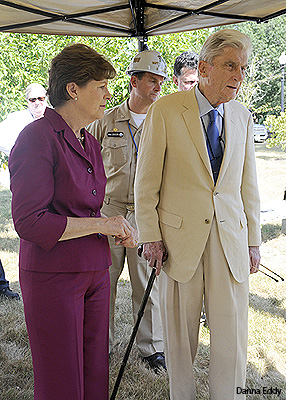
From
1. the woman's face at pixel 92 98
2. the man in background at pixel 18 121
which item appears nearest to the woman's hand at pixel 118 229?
the woman's face at pixel 92 98

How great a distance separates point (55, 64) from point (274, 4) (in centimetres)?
229

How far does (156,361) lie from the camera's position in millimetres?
3090

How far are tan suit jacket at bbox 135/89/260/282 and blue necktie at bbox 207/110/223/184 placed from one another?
47 millimetres

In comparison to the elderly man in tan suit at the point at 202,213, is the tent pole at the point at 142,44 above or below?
above

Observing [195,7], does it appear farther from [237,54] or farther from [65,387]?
[65,387]

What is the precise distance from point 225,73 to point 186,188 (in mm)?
564

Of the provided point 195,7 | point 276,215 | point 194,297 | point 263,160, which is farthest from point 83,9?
point 263,160

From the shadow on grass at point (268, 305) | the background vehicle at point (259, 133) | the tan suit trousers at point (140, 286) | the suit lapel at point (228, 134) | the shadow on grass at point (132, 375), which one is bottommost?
the background vehicle at point (259, 133)

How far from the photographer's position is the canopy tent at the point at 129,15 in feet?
11.3

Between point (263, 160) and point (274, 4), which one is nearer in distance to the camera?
point (274, 4)

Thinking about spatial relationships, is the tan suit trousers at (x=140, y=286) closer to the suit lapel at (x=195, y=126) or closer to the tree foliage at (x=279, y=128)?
the suit lapel at (x=195, y=126)

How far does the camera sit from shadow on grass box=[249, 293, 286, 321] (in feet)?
13.0

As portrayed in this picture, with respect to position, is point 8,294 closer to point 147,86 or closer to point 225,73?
point 147,86

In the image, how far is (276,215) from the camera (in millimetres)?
6367
